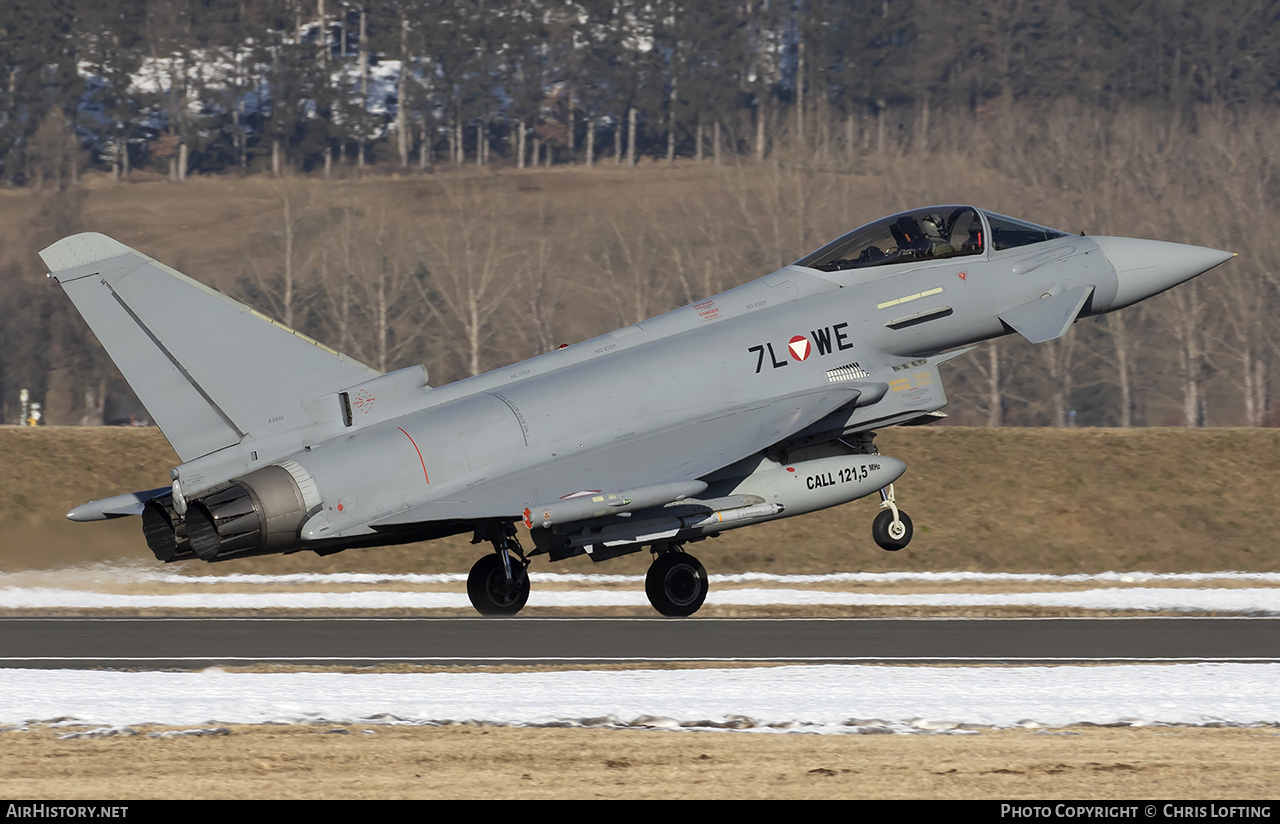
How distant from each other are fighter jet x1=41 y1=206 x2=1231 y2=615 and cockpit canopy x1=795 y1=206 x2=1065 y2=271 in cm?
3

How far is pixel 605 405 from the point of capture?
731 inches

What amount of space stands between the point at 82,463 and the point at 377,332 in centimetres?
3054

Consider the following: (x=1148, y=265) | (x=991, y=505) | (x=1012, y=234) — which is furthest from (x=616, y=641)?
(x=991, y=505)

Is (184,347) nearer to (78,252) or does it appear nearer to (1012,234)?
(78,252)

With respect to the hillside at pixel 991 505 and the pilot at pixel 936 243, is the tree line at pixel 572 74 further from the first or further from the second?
the pilot at pixel 936 243

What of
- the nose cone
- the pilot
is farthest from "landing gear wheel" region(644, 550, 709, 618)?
the nose cone

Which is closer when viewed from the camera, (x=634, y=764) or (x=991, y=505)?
(x=634, y=764)

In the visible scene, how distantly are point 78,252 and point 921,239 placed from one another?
1025cm

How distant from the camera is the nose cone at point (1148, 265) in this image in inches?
799

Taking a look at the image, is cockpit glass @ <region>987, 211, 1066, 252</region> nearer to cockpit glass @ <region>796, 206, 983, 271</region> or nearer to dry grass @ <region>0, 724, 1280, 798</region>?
cockpit glass @ <region>796, 206, 983, 271</region>

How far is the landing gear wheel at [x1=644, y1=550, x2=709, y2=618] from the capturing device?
19609 millimetres

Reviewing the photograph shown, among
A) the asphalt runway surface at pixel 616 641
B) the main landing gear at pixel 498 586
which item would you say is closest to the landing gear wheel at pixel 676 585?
the asphalt runway surface at pixel 616 641

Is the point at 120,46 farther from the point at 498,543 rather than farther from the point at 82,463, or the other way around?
the point at 498,543

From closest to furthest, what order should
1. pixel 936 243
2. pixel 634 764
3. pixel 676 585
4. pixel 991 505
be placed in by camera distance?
pixel 634 764, pixel 676 585, pixel 936 243, pixel 991 505
